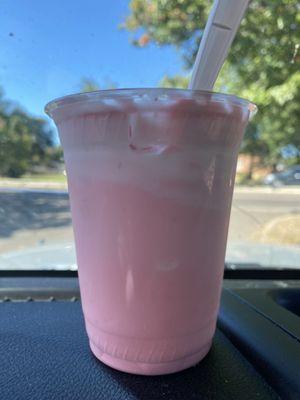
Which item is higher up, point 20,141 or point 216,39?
point 216,39

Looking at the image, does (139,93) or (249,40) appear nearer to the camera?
(139,93)

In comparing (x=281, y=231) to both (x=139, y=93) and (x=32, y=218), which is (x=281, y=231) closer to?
(x=32, y=218)

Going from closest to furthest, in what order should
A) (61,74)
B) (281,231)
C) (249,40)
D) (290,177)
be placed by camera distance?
(61,74) → (249,40) → (281,231) → (290,177)

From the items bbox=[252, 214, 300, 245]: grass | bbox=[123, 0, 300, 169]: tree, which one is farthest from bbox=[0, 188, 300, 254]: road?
bbox=[252, 214, 300, 245]: grass

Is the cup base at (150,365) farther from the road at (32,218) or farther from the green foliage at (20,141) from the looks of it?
the green foliage at (20,141)

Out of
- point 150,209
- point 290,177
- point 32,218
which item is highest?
point 150,209

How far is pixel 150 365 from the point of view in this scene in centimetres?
65

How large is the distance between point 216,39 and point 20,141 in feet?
3.14

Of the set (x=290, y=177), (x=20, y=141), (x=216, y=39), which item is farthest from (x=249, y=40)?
(x=290, y=177)

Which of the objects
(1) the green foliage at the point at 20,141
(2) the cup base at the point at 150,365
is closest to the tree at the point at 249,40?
(1) the green foliage at the point at 20,141

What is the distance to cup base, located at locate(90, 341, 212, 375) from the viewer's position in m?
0.65

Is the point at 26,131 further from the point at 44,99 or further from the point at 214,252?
the point at 214,252

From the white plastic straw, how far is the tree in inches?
23.4

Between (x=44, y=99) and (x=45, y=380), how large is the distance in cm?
84
